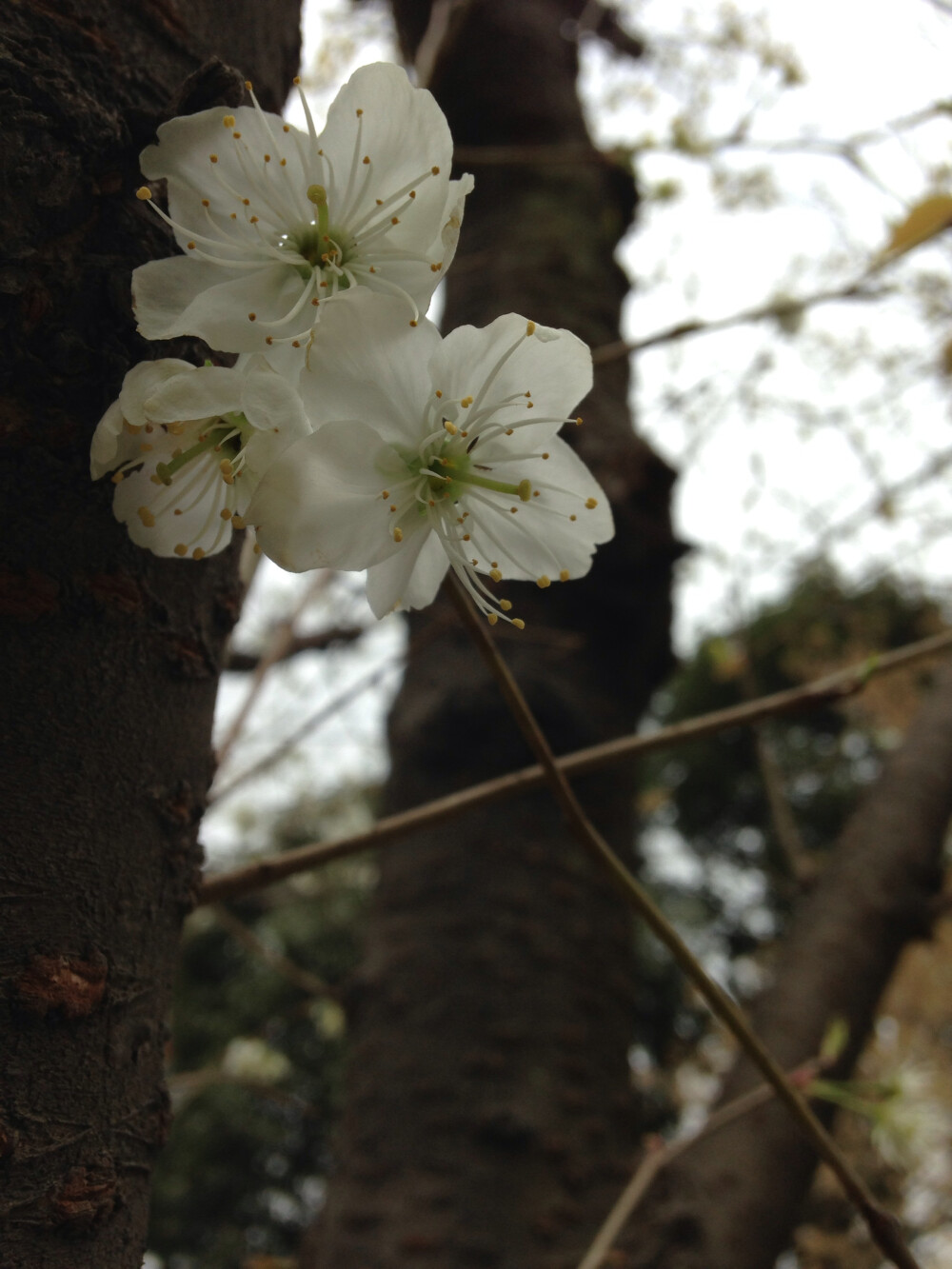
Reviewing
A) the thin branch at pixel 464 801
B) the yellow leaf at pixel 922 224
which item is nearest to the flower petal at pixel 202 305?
the thin branch at pixel 464 801

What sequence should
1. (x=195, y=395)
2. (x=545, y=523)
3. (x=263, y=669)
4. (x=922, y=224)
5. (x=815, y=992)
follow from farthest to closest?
(x=815, y=992)
(x=263, y=669)
(x=922, y=224)
(x=545, y=523)
(x=195, y=395)

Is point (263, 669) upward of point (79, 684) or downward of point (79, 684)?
downward

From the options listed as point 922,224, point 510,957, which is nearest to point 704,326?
point 922,224

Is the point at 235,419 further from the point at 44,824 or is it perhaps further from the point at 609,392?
the point at 609,392

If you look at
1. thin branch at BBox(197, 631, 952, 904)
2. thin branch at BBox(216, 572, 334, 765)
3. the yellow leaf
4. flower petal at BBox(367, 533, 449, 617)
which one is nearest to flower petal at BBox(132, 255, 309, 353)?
flower petal at BBox(367, 533, 449, 617)

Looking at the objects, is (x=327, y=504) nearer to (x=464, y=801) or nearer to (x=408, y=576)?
(x=408, y=576)

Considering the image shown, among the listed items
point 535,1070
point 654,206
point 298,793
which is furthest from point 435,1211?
point 298,793

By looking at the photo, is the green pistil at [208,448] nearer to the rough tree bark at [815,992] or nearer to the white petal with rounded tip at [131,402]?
the white petal with rounded tip at [131,402]

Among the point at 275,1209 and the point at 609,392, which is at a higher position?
the point at 609,392
